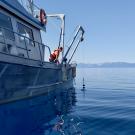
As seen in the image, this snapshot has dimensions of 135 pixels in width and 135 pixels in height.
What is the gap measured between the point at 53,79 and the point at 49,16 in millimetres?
8729

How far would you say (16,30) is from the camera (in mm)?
13273

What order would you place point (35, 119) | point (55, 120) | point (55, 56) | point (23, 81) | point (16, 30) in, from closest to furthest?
point (23, 81), point (35, 119), point (16, 30), point (55, 120), point (55, 56)

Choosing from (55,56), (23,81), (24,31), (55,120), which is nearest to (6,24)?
(24,31)

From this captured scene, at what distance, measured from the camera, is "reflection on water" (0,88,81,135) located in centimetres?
1001

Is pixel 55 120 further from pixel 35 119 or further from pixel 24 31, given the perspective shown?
pixel 24 31

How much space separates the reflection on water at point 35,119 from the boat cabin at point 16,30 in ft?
7.30

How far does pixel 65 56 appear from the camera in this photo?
2320 cm

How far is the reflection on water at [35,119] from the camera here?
1001 cm

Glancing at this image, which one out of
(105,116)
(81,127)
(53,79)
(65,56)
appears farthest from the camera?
(65,56)

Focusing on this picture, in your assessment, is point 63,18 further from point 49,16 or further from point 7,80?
point 7,80

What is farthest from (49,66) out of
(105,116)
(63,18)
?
(63,18)

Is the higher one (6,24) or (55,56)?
(6,24)

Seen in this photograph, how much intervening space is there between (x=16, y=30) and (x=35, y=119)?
4323 mm

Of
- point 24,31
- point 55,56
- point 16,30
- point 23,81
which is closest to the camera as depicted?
point 23,81
